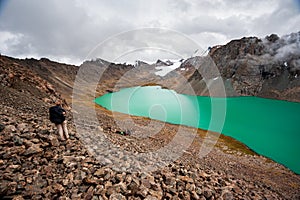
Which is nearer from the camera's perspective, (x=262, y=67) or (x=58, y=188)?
(x=58, y=188)

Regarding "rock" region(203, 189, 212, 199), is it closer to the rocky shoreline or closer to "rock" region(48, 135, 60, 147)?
the rocky shoreline

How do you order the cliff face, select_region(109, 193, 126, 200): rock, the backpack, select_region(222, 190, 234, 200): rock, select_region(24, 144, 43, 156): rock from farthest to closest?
the cliff face → the backpack → select_region(222, 190, 234, 200): rock → select_region(24, 144, 43, 156): rock → select_region(109, 193, 126, 200): rock

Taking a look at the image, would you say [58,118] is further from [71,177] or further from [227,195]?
[227,195]

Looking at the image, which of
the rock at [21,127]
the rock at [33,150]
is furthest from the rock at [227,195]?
the rock at [21,127]

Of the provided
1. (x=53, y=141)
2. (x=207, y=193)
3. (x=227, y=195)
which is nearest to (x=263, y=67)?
(x=227, y=195)

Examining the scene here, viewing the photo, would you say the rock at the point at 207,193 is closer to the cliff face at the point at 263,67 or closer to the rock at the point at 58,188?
the rock at the point at 58,188

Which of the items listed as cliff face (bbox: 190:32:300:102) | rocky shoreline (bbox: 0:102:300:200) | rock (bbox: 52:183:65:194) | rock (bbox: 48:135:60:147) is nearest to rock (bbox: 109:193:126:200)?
rocky shoreline (bbox: 0:102:300:200)

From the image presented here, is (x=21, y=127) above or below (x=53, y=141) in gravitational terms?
above

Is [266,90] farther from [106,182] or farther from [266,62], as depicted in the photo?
[106,182]

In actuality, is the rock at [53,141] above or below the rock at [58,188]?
above

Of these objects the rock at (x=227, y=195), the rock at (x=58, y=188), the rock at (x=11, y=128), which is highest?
the rock at (x=11, y=128)

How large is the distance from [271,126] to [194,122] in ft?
63.1

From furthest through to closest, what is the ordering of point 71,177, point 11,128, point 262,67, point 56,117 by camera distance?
point 262,67 < point 56,117 < point 11,128 < point 71,177

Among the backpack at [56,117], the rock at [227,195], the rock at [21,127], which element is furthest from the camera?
the backpack at [56,117]
